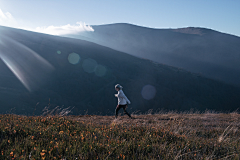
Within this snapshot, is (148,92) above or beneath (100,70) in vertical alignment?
beneath

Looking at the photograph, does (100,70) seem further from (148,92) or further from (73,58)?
(148,92)

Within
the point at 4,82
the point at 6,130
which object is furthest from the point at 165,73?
the point at 6,130

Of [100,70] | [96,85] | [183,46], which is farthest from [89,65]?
[183,46]

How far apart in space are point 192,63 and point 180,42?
63.9ft

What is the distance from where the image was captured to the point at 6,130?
3.65m

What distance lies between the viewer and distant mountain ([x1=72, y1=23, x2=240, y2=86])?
4832 centimetres

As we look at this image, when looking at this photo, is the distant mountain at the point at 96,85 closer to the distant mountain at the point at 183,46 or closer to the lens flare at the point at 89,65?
the lens flare at the point at 89,65

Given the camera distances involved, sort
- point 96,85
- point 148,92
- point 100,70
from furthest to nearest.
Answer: point 100,70 < point 148,92 < point 96,85

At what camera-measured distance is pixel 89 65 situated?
27.5 metres

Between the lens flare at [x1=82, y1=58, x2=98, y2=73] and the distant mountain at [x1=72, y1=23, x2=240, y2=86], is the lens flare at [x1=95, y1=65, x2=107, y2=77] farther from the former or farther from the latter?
the distant mountain at [x1=72, y1=23, x2=240, y2=86]

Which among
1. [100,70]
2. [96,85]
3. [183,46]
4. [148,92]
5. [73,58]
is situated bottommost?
[148,92]

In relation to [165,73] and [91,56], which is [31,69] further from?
[165,73]

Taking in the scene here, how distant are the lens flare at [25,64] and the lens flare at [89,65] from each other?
16.6 feet

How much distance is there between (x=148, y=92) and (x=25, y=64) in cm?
1816
